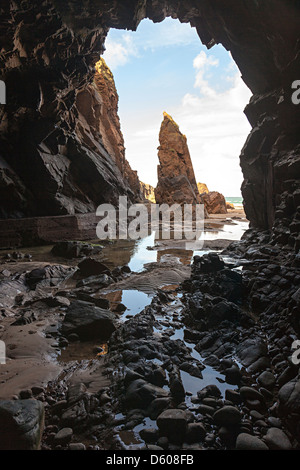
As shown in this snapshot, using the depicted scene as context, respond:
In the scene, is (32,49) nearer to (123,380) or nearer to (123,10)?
(123,10)

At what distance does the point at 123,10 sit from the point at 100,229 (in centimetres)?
1484

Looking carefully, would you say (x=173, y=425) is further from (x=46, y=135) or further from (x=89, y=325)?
(x=46, y=135)

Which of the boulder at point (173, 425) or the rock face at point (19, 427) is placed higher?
the rock face at point (19, 427)

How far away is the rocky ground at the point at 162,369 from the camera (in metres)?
2.65

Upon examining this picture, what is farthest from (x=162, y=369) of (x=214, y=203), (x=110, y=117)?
(x=214, y=203)

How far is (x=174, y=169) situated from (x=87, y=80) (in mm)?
26313

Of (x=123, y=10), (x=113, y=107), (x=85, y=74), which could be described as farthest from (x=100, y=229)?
(x=113, y=107)

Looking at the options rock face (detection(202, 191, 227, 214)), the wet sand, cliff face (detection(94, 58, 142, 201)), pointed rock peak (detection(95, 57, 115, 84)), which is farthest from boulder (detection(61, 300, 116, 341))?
pointed rock peak (detection(95, 57, 115, 84))

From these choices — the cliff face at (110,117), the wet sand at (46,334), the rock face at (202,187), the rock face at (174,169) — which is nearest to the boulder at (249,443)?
the wet sand at (46,334)

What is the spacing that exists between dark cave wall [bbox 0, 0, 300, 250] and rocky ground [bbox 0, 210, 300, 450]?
3.33 meters

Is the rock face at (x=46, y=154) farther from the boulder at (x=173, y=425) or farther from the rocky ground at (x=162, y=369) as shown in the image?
the boulder at (x=173, y=425)

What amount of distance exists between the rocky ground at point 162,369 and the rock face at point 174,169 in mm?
34821

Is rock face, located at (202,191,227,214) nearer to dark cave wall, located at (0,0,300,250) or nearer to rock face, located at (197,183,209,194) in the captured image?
dark cave wall, located at (0,0,300,250)

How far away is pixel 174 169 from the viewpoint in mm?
46469
